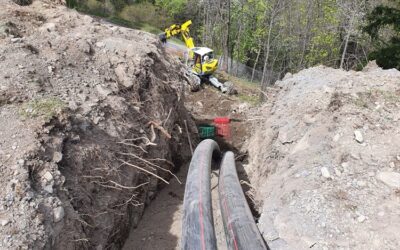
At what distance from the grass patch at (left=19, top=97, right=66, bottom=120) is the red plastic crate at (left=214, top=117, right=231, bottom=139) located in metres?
6.71

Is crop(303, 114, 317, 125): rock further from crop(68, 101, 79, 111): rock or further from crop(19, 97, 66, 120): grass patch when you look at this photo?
crop(19, 97, 66, 120): grass patch

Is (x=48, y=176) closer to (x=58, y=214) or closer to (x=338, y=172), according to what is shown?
(x=58, y=214)

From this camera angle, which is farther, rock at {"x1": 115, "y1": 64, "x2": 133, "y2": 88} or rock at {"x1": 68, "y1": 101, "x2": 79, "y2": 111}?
rock at {"x1": 115, "y1": 64, "x2": 133, "y2": 88}

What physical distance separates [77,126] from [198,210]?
246 cm

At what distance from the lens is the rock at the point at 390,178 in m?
5.36

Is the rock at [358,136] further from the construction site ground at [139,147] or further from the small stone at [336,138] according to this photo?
the small stone at [336,138]

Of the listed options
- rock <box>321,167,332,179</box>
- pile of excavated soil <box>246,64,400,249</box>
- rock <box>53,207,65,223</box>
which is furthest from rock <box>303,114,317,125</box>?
rock <box>53,207,65,223</box>

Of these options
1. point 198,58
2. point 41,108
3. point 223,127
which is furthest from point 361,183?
point 198,58

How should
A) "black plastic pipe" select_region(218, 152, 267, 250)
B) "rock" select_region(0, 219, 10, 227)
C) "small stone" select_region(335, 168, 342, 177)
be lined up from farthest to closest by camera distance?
"small stone" select_region(335, 168, 342, 177) → "black plastic pipe" select_region(218, 152, 267, 250) → "rock" select_region(0, 219, 10, 227)

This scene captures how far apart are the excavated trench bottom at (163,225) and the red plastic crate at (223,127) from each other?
317cm

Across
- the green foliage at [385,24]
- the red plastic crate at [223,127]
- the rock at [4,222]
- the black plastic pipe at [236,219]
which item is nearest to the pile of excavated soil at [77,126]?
the rock at [4,222]

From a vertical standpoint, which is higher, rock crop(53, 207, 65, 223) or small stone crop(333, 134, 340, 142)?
small stone crop(333, 134, 340, 142)

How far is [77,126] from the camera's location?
5.96 m

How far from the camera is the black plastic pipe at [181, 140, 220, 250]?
4.98m
